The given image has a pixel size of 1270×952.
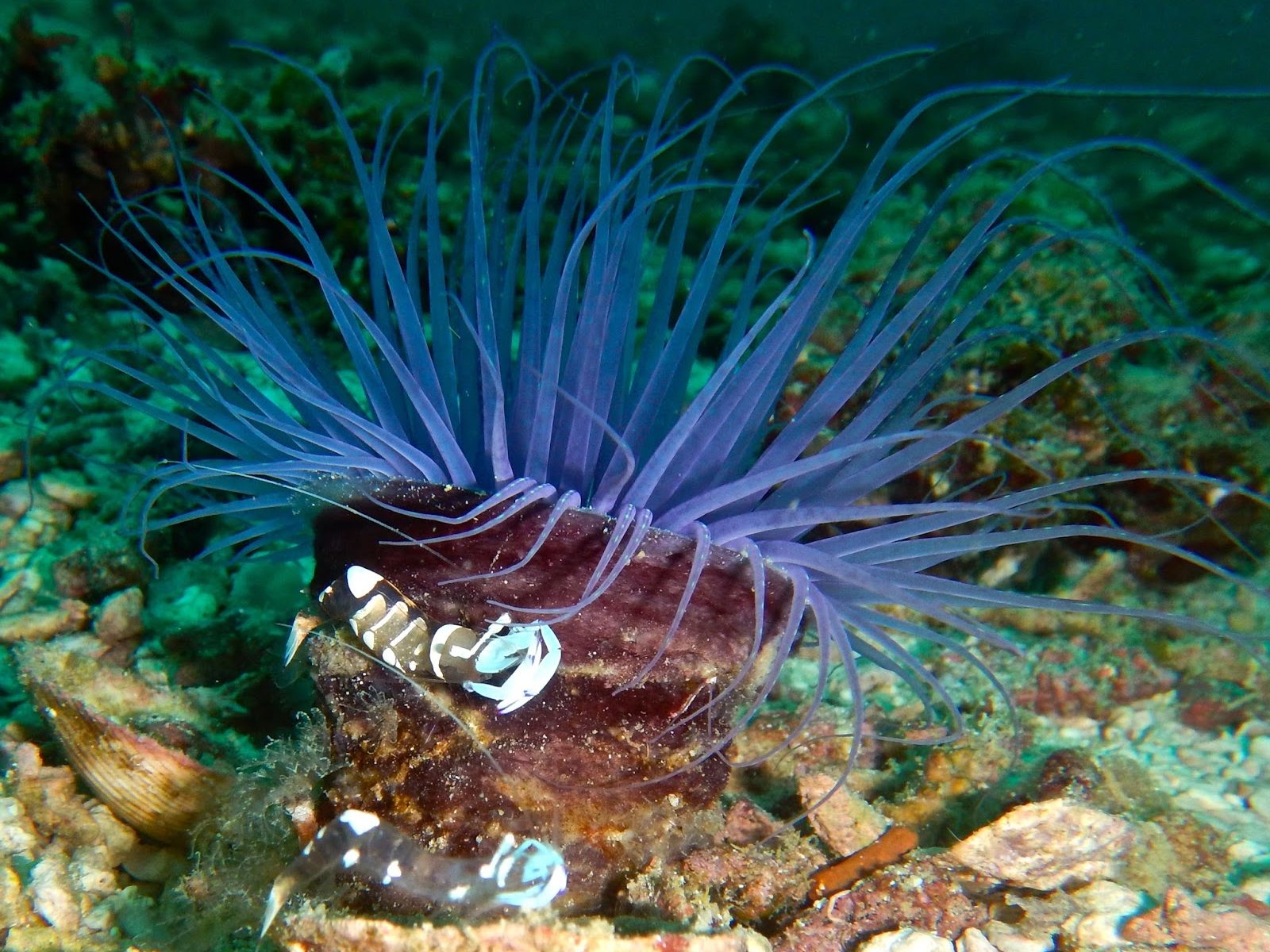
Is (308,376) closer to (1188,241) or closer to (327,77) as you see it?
(327,77)

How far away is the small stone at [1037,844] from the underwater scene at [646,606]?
0.05 ft

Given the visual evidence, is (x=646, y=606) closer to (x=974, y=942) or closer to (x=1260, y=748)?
(x=974, y=942)

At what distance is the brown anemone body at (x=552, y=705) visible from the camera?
2371 mm

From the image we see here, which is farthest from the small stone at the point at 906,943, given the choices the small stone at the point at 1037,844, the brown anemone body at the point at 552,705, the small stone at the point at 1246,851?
the small stone at the point at 1246,851

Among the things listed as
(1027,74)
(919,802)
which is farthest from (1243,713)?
(1027,74)

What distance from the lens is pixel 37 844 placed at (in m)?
2.78

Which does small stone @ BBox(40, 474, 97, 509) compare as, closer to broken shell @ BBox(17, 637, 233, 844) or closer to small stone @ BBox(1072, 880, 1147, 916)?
broken shell @ BBox(17, 637, 233, 844)

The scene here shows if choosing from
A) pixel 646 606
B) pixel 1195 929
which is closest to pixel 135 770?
pixel 646 606

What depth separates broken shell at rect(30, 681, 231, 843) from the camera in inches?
108

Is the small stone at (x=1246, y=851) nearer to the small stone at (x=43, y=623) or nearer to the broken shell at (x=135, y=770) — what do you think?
the broken shell at (x=135, y=770)

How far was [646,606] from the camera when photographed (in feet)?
7.87

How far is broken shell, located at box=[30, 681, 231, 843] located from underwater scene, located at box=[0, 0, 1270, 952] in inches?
0.6

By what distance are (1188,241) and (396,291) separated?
9.30 metres

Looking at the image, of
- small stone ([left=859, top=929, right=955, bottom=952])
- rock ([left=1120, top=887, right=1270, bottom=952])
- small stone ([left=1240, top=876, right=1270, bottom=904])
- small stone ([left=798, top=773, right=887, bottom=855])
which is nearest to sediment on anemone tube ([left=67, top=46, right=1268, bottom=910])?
small stone ([left=798, top=773, right=887, bottom=855])
